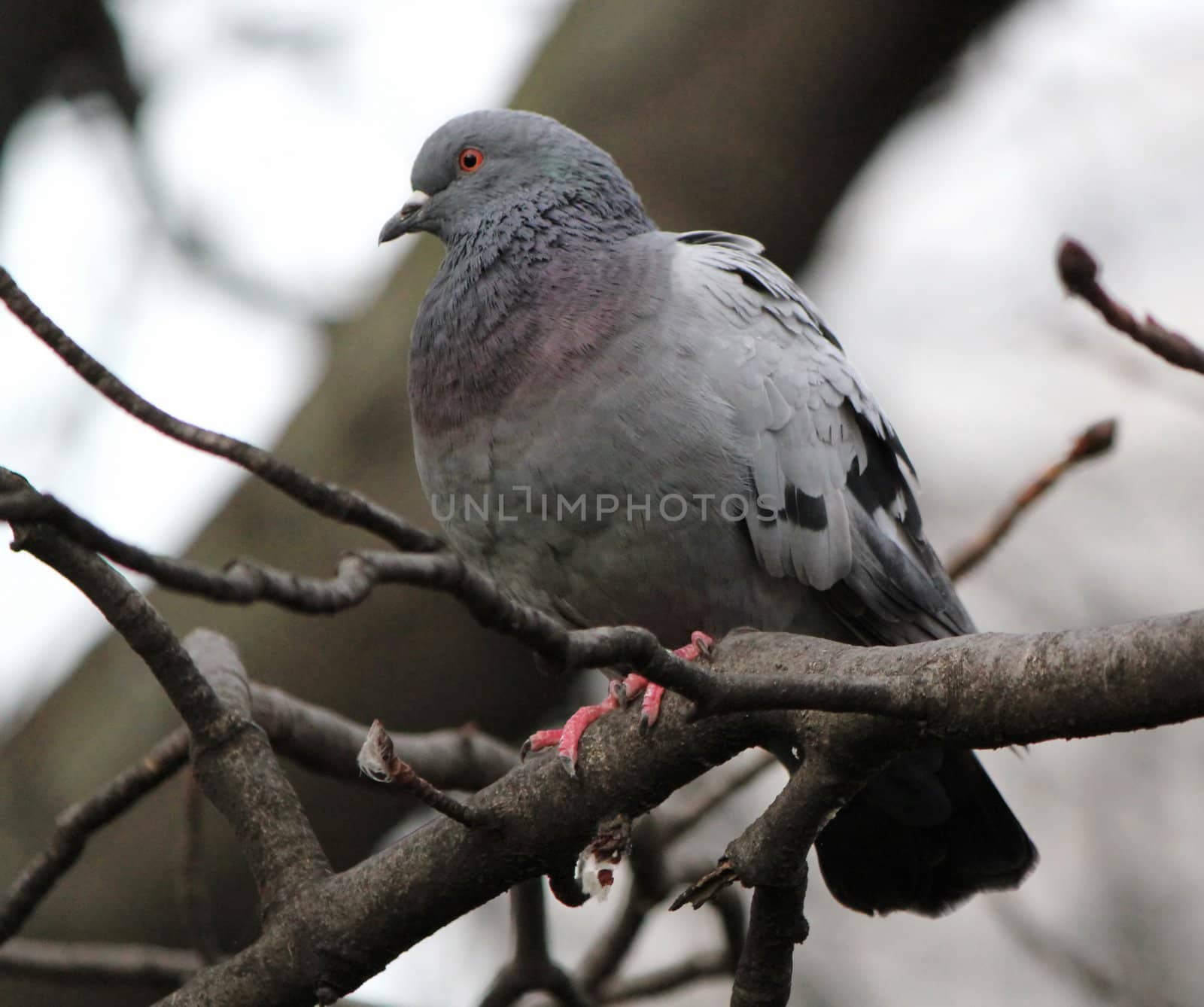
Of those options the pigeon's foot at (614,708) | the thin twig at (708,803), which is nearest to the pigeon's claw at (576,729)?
the pigeon's foot at (614,708)

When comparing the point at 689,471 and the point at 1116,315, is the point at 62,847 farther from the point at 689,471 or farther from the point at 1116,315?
the point at 1116,315

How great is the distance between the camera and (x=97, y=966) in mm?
4273

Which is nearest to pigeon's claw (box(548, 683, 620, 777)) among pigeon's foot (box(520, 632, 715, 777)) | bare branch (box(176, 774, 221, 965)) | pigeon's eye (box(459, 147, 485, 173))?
pigeon's foot (box(520, 632, 715, 777))

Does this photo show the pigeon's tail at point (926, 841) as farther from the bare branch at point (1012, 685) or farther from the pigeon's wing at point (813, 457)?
the bare branch at point (1012, 685)

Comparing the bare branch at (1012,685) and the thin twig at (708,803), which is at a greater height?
the bare branch at (1012,685)

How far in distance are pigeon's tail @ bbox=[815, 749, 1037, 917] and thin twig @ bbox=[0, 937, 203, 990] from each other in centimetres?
202

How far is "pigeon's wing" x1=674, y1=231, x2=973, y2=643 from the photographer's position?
4.27 meters

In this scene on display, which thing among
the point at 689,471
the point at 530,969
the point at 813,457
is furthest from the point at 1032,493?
the point at 530,969

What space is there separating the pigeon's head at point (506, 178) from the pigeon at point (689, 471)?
0.08m

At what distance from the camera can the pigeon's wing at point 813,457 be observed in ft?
14.0

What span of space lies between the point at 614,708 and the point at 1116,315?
1921 mm

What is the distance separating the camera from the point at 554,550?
13.9ft

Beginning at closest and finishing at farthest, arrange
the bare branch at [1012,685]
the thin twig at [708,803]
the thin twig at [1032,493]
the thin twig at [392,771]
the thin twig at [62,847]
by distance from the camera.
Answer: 1. the bare branch at [1012,685]
2. the thin twig at [392,771]
3. the thin twig at [1032,493]
4. the thin twig at [62,847]
5. the thin twig at [708,803]

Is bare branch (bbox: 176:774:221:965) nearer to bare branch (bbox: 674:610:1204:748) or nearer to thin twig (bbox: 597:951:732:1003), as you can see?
thin twig (bbox: 597:951:732:1003)
